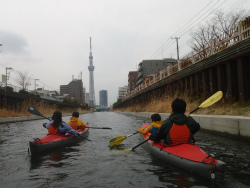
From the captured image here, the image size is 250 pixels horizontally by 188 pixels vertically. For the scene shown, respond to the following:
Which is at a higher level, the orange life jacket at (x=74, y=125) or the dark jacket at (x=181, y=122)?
the dark jacket at (x=181, y=122)

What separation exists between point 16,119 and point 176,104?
19.0 meters

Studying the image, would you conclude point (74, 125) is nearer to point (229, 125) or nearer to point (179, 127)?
point (179, 127)

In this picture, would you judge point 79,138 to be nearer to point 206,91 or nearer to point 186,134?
point 186,134

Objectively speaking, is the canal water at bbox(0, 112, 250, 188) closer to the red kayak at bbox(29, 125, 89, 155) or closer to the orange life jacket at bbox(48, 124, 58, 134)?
the red kayak at bbox(29, 125, 89, 155)

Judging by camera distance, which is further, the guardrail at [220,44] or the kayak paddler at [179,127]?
the guardrail at [220,44]

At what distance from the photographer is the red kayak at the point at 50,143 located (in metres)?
5.98

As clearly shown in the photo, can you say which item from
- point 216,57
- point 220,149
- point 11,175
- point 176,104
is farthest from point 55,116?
point 216,57

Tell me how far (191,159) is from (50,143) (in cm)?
429

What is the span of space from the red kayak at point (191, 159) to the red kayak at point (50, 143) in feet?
10.4

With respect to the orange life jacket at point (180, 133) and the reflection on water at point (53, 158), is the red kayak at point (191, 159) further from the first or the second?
the reflection on water at point (53, 158)

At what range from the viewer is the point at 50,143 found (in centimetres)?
649

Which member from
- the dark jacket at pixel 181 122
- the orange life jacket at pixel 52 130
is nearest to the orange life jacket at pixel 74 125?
the orange life jacket at pixel 52 130

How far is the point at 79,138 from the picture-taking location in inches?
335

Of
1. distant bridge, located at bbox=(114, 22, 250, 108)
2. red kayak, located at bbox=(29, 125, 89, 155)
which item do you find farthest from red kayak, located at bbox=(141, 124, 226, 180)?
distant bridge, located at bbox=(114, 22, 250, 108)
